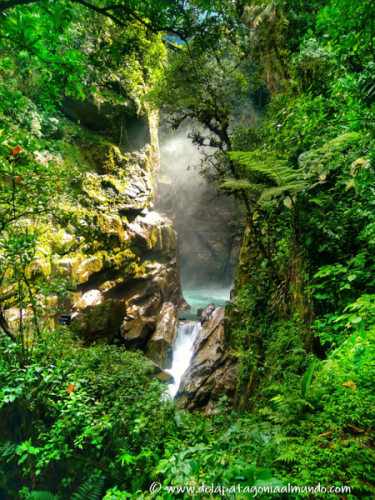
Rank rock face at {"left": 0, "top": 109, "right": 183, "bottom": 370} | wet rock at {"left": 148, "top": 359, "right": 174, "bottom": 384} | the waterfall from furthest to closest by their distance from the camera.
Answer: the waterfall
wet rock at {"left": 148, "top": 359, "right": 174, "bottom": 384}
rock face at {"left": 0, "top": 109, "right": 183, "bottom": 370}

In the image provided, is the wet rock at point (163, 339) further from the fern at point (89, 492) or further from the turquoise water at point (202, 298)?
the fern at point (89, 492)

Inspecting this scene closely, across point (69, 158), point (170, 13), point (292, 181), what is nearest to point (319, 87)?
point (292, 181)

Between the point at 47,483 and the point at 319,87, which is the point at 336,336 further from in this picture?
the point at 319,87

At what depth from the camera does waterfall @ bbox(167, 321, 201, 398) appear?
11.6 metres

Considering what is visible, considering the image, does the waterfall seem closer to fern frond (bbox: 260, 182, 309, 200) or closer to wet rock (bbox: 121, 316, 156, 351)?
wet rock (bbox: 121, 316, 156, 351)

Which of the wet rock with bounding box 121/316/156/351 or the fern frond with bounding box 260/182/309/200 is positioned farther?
the wet rock with bounding box 121/316/156/351

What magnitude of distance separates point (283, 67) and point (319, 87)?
406cm

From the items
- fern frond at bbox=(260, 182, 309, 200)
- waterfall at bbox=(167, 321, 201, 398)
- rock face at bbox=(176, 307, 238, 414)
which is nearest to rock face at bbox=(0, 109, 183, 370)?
waterfall at bbox=(167, 321, 201, 398)

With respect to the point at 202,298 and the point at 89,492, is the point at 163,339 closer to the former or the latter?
the point at 89,492

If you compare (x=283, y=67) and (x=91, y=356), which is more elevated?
(x=283, y=67)

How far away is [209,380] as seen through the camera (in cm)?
773

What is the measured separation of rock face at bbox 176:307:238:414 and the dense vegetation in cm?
195

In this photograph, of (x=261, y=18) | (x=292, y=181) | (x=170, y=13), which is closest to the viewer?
(x=170, y=13)

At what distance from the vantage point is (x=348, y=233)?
3.41m
